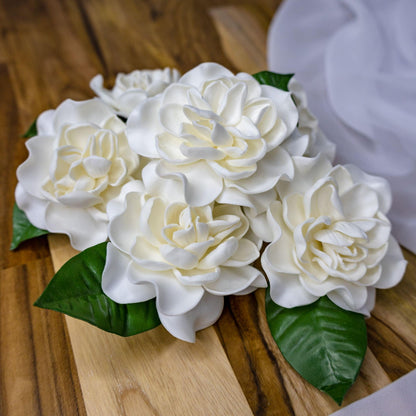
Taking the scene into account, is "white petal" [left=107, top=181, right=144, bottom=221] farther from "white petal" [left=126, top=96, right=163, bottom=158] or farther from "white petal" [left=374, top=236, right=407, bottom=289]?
"white petal" [left=374, top=236, right=407, bottom=289]

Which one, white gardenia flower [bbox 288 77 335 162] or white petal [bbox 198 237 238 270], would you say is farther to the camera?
white gardenia flower [bbox 288 77 335 162]

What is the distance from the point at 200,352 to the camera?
1.47ft

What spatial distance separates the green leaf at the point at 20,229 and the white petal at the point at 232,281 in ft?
0.74

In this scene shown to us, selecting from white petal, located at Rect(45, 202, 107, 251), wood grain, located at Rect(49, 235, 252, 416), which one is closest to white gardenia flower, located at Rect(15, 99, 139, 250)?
white petal, located at Rect(45, 202, 107, 251)

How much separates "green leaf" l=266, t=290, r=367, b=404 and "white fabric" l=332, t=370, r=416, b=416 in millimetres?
32

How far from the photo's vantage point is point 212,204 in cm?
41

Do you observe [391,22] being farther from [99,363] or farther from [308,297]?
[99,363]

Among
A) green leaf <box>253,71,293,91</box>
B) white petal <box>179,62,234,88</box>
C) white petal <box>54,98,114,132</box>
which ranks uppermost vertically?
white petal <box>179,62,234,88</box>

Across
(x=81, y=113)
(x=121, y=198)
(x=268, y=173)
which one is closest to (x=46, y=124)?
(x=81, y=113)

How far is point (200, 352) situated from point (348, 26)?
1.73ft

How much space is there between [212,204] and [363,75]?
358 mm

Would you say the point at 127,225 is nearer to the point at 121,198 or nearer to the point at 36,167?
the point at 121,198

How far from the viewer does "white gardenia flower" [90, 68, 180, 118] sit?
1.60 feet

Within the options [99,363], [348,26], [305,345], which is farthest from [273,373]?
[348,26]
